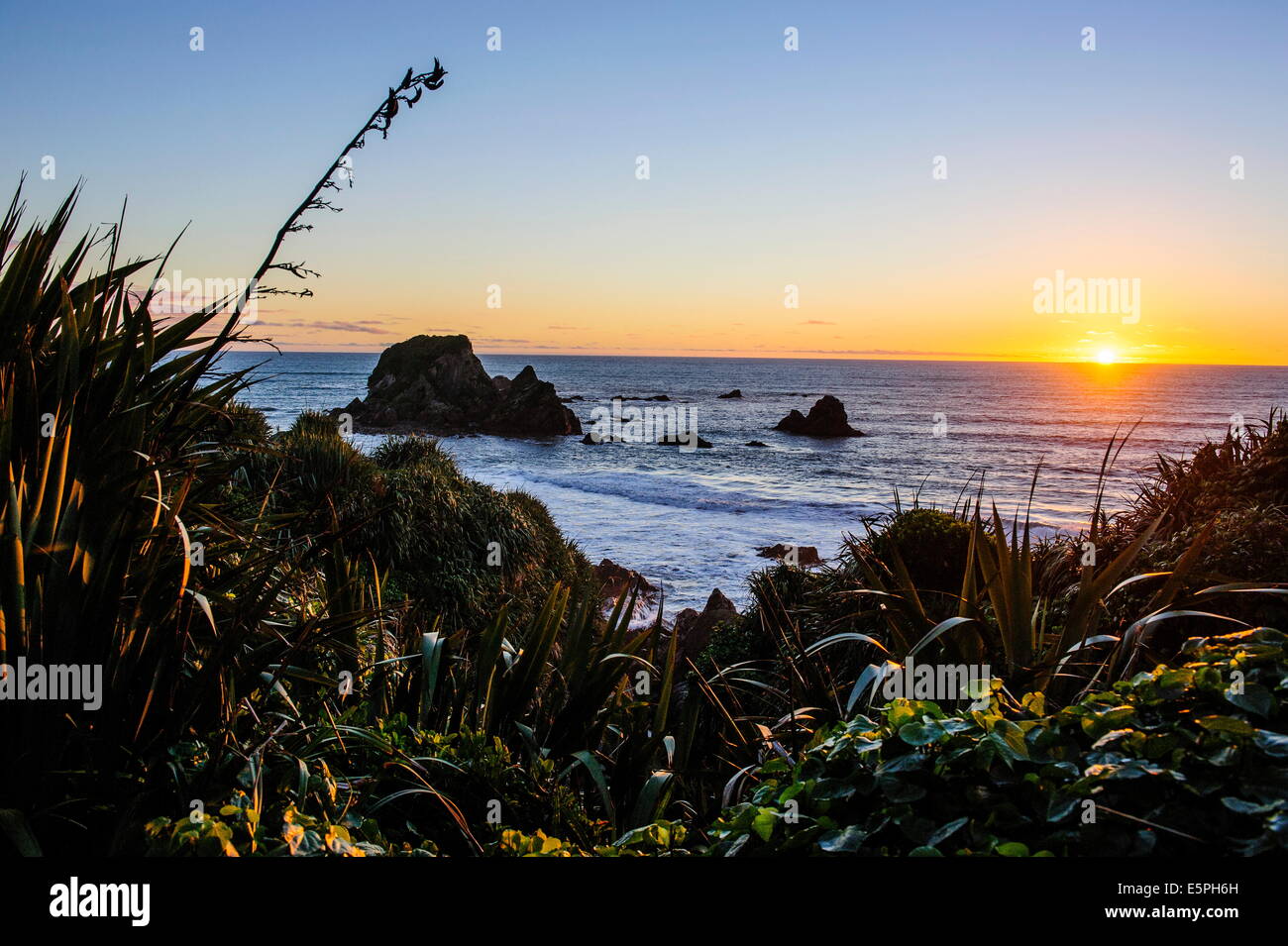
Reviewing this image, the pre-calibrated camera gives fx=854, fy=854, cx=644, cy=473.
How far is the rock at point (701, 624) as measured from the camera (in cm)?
1213

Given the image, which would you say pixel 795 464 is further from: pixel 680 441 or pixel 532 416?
pixel 532 416

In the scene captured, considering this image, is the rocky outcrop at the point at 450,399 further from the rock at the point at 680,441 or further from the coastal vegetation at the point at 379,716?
the coastal vegetation at the point at 379,716

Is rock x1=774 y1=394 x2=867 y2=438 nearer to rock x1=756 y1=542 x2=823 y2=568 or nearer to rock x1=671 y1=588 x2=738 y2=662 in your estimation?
rock x1=756 y1=542 x2=823 y2=568

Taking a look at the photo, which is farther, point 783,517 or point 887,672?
point 783,517

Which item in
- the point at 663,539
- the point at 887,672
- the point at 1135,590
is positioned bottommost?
the point at 663,539

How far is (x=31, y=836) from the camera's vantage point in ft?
5.75

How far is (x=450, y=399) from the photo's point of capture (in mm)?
55406

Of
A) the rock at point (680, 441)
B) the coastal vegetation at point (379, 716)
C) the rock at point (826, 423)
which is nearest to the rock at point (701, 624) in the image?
the coastal vegetation at point (379, 716)

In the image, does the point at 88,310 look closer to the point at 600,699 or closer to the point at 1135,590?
the point at 600,699
